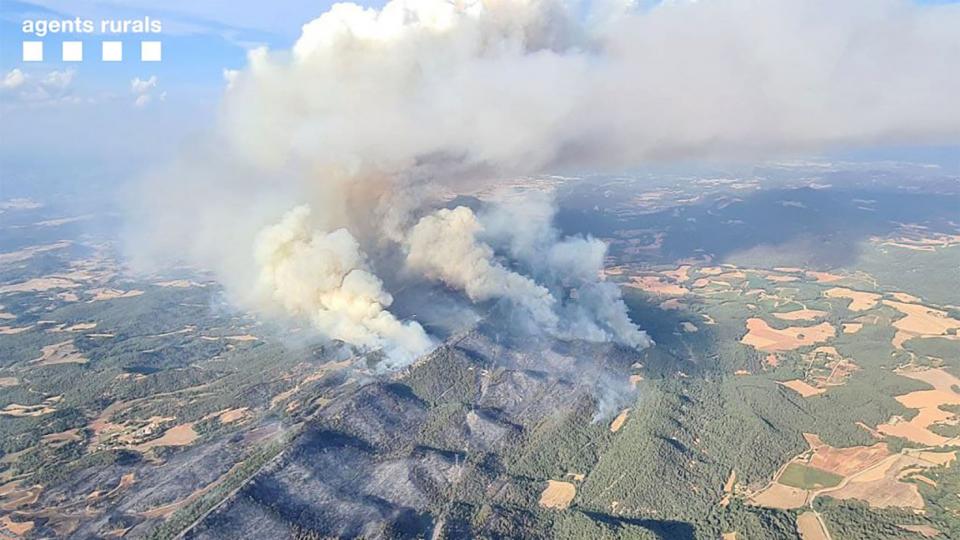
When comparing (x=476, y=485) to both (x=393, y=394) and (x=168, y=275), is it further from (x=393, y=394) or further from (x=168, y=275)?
(x=168, y=275)

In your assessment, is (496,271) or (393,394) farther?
(496,271)

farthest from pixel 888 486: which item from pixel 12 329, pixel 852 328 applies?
pixel 12 329

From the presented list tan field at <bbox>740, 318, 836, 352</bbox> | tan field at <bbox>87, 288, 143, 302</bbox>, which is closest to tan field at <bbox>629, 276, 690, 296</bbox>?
tan field at <bbox>740, 318, 836, 352</bbox>

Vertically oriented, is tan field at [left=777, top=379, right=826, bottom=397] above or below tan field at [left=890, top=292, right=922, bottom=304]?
below

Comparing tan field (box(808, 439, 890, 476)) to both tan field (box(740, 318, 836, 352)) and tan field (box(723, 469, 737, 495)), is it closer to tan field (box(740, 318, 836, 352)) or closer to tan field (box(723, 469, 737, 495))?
tan field (box(723, 469, 737, 495))

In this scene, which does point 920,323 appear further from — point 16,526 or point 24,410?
point 24,410

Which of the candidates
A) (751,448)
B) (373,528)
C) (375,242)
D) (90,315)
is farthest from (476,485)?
(90,315)
